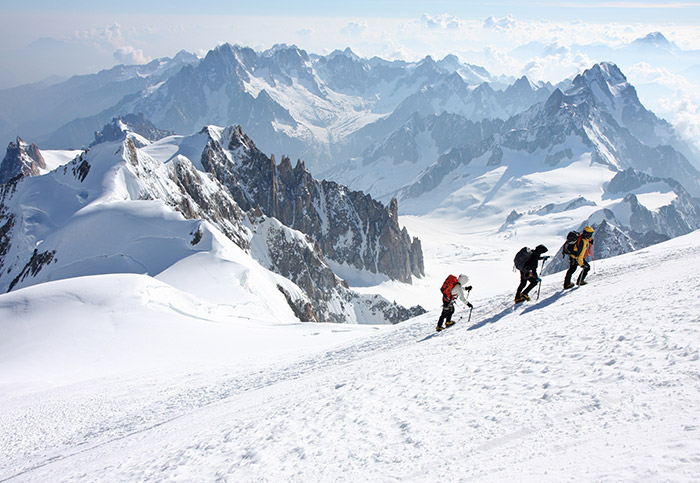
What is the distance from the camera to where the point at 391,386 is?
1053cm

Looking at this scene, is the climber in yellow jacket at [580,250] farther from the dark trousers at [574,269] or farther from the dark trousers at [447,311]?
the dark trousers at [447,311]

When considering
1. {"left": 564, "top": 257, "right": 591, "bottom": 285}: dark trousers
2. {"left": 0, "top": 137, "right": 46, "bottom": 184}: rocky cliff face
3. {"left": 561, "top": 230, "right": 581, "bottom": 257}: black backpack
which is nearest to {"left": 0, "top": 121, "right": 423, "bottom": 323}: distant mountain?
{"left": 564, "top": 257, "right": 591, "bottom": 285}: dark trousers

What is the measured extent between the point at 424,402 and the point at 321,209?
136 meters

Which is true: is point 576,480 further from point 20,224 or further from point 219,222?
point 219,222

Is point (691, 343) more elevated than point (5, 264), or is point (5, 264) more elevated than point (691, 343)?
point (5, 264)

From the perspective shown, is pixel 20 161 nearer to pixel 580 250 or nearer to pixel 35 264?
pixel 35 264

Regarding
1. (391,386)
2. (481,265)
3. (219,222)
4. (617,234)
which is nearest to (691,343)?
(391,386)

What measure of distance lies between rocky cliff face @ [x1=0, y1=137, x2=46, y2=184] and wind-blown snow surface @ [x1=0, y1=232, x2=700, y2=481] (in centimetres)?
16581

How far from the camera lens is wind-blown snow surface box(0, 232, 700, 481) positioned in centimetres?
666

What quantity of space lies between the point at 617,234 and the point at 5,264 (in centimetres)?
10478

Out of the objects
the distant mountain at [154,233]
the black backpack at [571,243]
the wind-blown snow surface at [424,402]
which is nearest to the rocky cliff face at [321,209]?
the distant mountain at [154,233]

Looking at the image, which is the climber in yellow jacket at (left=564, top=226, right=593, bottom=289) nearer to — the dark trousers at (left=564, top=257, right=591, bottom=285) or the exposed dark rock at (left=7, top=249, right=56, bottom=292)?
the dark trousers at (left=564, top=257, right=591, bottom=285)

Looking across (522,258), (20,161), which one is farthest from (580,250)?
(20,161)

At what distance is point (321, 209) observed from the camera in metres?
144
